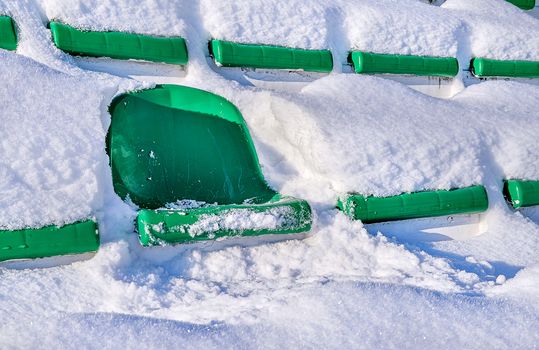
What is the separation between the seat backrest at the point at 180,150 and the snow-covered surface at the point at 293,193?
5 cm

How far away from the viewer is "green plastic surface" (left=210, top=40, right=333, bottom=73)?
2.07 metres

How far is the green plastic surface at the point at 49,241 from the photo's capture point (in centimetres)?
138

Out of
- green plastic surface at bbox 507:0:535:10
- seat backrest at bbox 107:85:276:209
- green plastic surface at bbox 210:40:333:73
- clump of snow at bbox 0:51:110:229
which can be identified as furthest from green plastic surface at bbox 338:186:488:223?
green plastic surface at bbox 507:0:535:10

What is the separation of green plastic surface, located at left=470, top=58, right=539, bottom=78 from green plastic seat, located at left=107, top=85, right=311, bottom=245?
1135mm

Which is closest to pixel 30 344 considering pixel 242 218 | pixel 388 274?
pixel 242 218

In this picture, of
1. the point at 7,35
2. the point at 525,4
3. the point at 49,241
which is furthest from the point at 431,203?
the point at 525,4

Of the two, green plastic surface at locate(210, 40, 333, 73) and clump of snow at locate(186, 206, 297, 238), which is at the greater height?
green plastic surface at locate(210, 40, 333, 73)

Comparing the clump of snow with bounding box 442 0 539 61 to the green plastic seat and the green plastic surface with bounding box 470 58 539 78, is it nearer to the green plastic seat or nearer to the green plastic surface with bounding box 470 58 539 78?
the green plastic surface with bounding box 470 58 539 78

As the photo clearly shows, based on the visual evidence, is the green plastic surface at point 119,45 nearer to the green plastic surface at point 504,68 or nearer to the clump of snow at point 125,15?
the clump of snow at point 125,15

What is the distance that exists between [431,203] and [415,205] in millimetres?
61

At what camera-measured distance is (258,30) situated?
2145mm

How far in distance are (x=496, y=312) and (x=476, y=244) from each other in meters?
0.61

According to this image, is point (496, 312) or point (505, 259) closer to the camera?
point (496, 312)

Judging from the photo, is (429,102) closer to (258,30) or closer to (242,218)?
(258,30)
